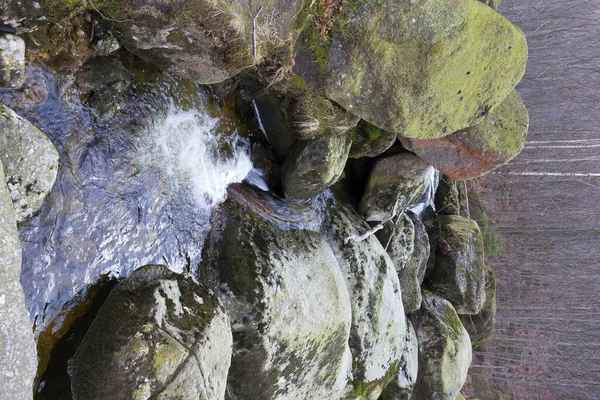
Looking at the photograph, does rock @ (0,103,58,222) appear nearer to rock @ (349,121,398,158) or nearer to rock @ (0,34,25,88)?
rock @ (0,34,25,88)

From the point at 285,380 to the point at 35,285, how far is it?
1998 millimetres

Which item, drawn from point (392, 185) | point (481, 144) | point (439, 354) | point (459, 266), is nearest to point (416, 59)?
point (481, 144)

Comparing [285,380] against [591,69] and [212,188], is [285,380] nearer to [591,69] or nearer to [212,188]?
[212,188]

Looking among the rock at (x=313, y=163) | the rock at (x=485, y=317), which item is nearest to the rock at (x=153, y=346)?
the rock at (x=313, y=163)

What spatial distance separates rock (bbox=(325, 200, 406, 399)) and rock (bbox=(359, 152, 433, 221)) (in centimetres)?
24

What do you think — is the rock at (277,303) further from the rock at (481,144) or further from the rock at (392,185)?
the rock at (481,144)

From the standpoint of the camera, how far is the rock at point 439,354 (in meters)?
6.04

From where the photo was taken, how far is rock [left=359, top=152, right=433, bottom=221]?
5102 mm

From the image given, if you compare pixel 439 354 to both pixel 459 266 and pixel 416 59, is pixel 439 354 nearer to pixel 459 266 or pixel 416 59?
pixel 459 266

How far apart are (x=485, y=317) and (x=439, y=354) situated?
2.64 meters

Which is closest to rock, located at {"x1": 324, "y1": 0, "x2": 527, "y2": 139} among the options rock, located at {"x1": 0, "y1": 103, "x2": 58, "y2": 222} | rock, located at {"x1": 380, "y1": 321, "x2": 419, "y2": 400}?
rock, located at {"x1": 0, "y1": 103, "x2": 58, "y2": 222}

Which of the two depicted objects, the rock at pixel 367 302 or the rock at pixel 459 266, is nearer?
the rock at pixel 367 302

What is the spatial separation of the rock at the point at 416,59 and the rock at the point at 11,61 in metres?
1.95

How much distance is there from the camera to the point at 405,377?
565cm
